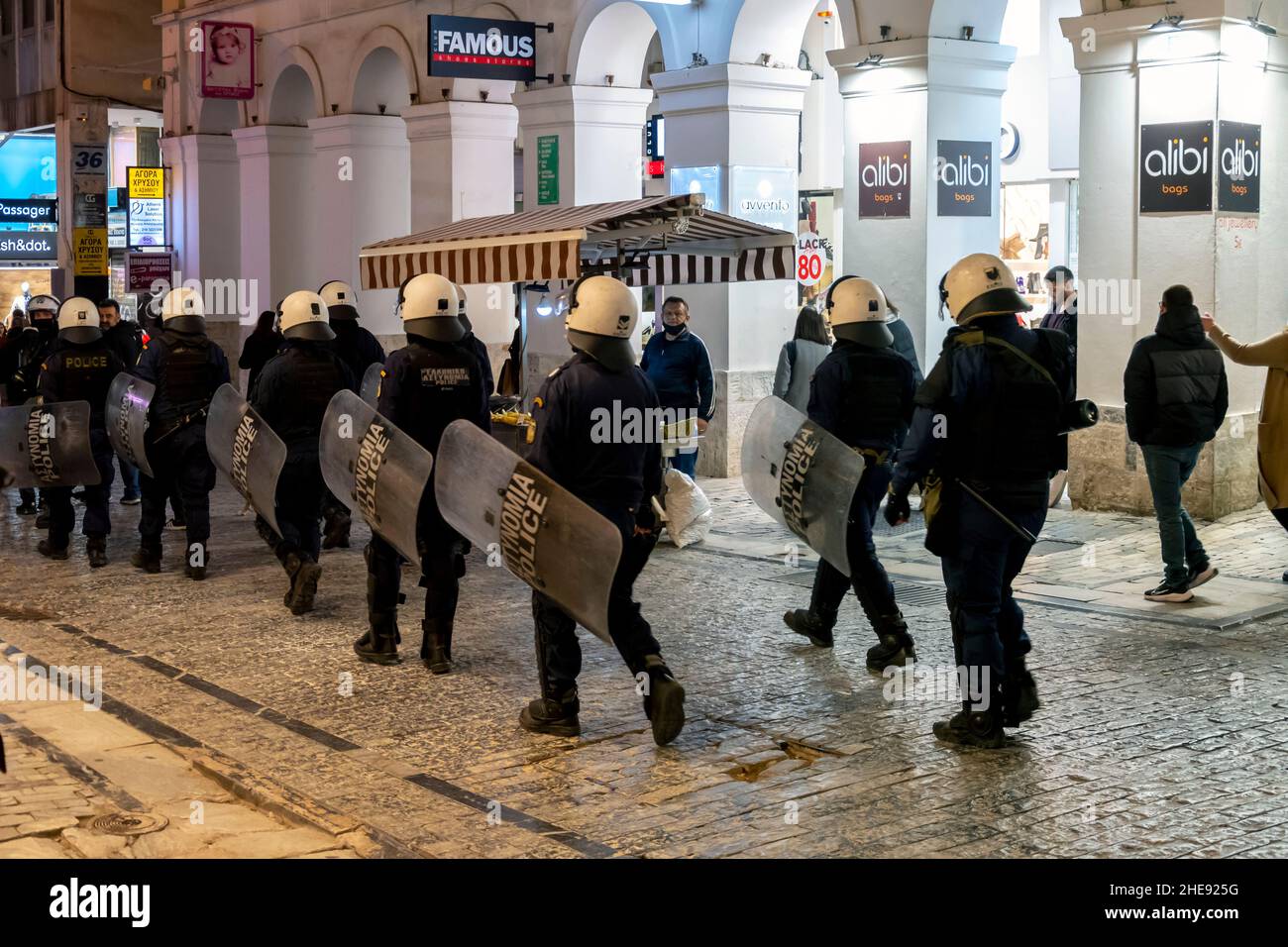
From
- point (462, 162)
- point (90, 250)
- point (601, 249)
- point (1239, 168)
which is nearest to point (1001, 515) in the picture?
point (601, 249)

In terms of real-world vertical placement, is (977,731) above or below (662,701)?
below

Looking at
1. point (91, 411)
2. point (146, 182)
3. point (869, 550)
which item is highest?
point (146, 182)

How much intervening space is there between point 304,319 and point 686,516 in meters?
3.50

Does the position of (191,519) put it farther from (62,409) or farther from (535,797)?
(535,797)

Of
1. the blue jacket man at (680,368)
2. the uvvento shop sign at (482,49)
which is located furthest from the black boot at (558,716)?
the uvvento shop sign at (482,49)

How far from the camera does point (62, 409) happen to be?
38.2 feet

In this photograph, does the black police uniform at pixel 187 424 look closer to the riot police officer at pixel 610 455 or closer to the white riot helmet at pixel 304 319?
the white riot helmet at pixel 304 319

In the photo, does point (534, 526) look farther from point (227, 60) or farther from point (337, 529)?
point (227, 60)

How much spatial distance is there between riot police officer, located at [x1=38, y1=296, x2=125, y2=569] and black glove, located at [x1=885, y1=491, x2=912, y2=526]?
7.03m

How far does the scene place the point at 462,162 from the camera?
63.1 feet

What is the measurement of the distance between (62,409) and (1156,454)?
285 inches

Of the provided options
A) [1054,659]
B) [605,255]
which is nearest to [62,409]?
[605,255]

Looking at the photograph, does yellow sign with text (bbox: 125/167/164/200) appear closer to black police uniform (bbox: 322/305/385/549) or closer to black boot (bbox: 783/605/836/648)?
black police uniform (bbox: 322/305/385/549)

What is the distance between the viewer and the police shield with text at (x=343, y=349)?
40.4 ft
